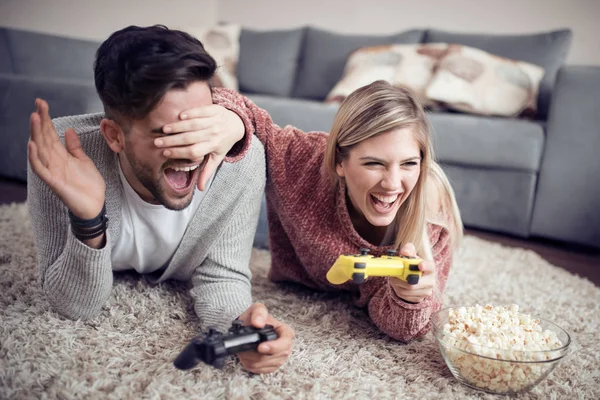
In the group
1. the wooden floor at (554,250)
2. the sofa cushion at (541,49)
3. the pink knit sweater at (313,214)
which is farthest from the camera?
the sofa cushion at (541,49)

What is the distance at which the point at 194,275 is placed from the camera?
3.96 ft

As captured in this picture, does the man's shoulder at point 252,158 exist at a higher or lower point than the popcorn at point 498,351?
higher

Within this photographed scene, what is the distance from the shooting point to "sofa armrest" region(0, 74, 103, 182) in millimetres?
1940

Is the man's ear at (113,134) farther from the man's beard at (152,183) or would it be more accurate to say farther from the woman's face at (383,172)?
the woman's face at (383,172)

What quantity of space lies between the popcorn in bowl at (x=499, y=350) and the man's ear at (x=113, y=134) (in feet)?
2.24

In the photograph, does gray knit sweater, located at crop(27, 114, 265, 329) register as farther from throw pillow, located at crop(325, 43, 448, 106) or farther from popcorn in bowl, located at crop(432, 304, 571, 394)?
throw pillow, located at crop(325, 43, 448, 106)

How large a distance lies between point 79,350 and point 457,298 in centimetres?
94

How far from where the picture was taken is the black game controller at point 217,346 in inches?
31.7

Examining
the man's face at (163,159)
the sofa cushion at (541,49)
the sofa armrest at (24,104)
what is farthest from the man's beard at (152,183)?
the sofa cushion at (541,49)

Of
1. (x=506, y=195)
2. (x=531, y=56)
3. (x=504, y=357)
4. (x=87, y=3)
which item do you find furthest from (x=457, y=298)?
(x=87, y=3)

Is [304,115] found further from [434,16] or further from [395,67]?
[434,16]

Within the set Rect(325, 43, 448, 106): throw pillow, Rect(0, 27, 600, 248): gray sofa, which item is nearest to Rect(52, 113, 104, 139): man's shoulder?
Rect(0, 27, 600, 248): gray sofa

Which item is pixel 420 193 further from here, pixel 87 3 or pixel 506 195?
pixel 87 3

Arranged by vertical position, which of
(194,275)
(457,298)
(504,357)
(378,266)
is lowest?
(457,298)
